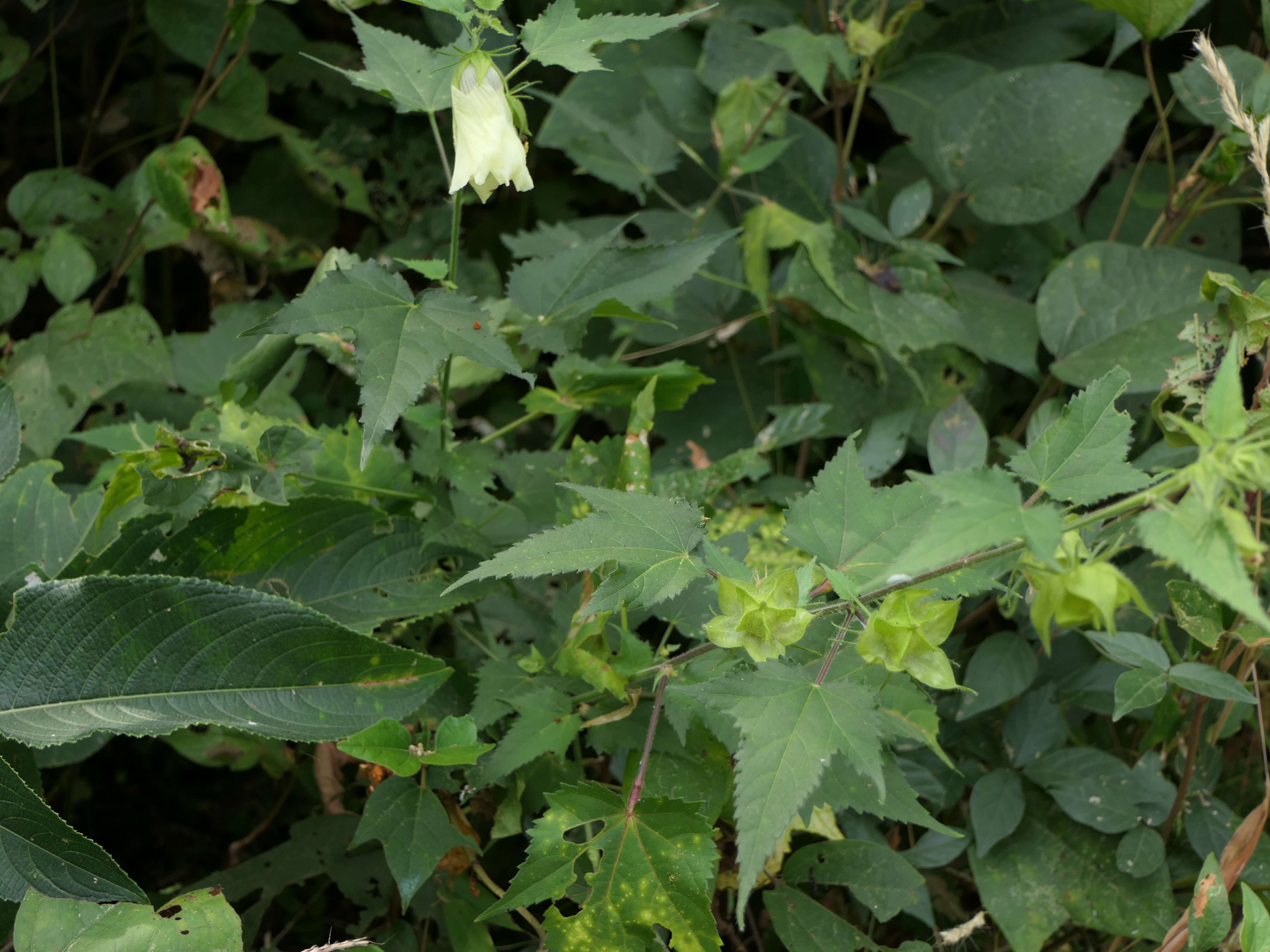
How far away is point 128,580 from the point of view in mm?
944

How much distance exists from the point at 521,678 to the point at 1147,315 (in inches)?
44.6

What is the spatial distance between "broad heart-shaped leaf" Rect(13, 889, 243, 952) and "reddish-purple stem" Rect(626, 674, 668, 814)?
0.38 metres

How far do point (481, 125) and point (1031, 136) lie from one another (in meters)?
1.13

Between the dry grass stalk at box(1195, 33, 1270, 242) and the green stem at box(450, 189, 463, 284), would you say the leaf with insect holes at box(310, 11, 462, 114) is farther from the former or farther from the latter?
the dry grass stalk at box(1195, 33, 1270, 242)

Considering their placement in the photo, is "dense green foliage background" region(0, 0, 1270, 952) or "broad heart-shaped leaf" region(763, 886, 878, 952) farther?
"broad heart-shaped leaf" region(763, 886, 878, 952)

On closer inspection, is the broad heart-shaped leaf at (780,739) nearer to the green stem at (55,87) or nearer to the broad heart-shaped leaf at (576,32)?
the broad heart-shaped leaf at (576,32)

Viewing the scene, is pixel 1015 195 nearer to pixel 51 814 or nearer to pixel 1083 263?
pixel 1083 263

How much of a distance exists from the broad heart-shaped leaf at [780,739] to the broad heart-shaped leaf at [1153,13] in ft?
3.95

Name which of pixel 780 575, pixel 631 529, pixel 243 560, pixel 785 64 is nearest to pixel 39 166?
pixel 243 560

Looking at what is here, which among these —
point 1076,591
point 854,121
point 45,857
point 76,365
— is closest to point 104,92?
point 76,365

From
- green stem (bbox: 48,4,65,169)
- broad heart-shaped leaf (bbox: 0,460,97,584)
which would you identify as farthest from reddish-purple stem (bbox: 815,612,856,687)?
green stem (bbox: 48,4,65,169)

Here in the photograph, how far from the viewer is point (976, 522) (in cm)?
56

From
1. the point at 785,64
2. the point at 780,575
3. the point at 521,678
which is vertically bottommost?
the point at 521,678

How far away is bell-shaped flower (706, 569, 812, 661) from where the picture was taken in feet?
2.37
